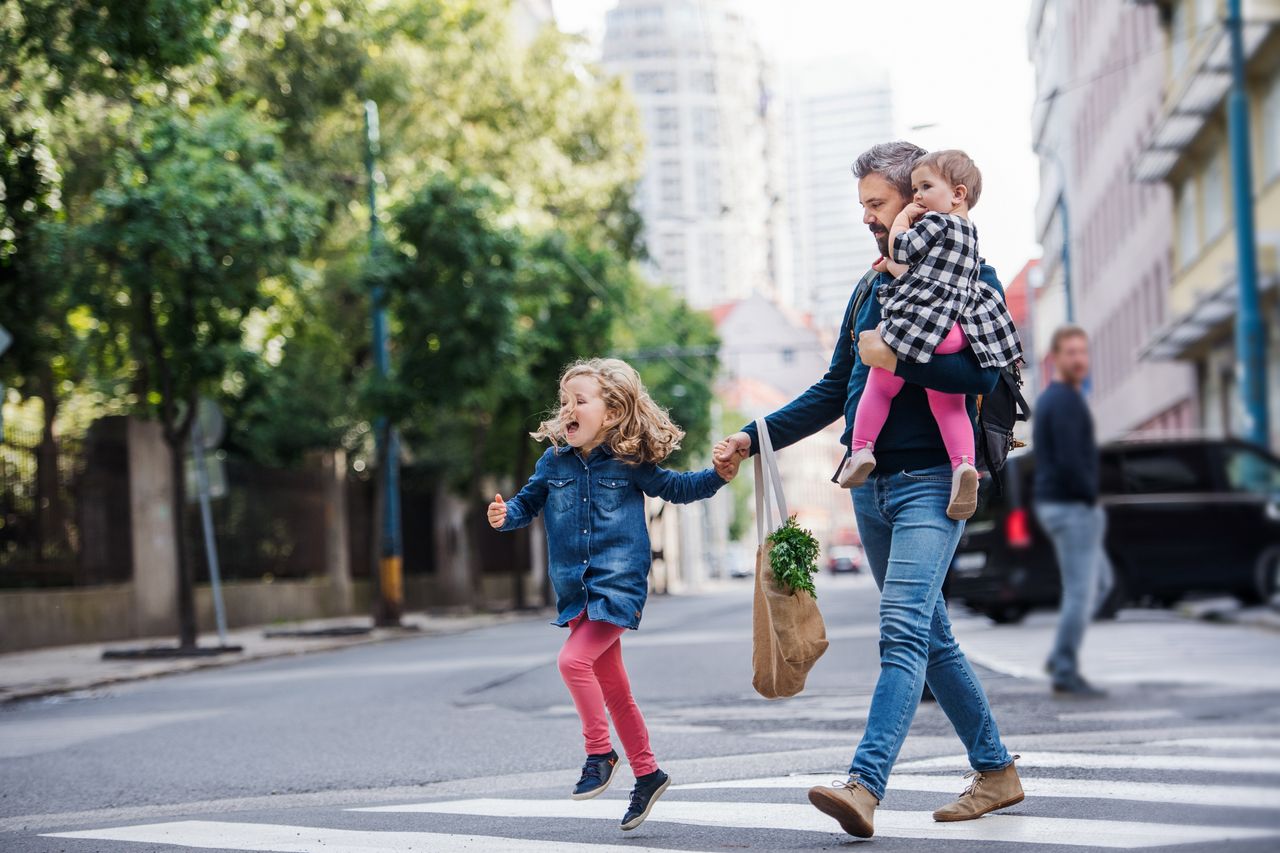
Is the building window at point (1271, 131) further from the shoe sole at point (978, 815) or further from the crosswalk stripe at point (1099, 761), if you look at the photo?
the shoe sole at point (978, 815)

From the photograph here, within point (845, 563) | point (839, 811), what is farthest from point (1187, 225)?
point (845, 563)

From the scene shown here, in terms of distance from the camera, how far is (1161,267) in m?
41.9

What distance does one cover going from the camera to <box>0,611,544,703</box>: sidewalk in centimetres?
1563

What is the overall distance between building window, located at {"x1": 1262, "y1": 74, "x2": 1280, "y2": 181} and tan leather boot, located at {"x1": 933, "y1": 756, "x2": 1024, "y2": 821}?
25631 mm

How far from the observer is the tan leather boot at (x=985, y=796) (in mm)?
5508

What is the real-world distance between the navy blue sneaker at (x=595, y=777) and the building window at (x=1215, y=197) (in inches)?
1152

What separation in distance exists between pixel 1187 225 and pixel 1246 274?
16922 mm

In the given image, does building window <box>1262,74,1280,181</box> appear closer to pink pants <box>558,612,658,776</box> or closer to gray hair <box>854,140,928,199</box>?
gray hair <box>854,140,928,199</box>

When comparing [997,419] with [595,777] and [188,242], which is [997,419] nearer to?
[595,777]

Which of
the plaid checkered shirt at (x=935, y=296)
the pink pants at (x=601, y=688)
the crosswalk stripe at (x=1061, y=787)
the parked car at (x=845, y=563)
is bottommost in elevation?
the parked car at (x=845, y=563)

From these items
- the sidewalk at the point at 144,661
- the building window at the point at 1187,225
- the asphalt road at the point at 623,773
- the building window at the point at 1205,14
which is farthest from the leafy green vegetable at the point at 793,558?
the building window at the point at 1187,225

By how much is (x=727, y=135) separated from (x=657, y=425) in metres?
151

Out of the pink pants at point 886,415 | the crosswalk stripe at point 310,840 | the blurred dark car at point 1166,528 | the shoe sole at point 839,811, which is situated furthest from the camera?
the blurred dark car at point 1166,528

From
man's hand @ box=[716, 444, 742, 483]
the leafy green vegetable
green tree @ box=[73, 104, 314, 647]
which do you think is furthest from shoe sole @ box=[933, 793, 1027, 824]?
green tree @ box=[73, 104, 314, 647]
